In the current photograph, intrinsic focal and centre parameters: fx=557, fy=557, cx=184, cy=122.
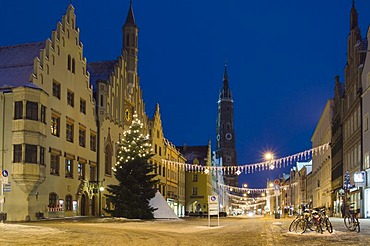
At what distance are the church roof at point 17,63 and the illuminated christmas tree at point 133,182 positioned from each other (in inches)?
383

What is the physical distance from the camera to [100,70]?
61.1 meters

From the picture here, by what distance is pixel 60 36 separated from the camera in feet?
156

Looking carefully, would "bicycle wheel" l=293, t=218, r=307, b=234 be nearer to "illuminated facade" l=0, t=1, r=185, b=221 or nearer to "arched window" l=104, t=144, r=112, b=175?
"illuminated facade" l=0, t=1, r=185, b=221

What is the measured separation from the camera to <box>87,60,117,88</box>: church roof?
2352 inches

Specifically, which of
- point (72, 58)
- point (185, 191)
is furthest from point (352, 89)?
point (185, 191)

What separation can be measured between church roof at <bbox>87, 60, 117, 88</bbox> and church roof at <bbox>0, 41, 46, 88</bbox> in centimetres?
1227

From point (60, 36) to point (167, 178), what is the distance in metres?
39.0

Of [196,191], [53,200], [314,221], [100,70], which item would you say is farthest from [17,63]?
[196,191]

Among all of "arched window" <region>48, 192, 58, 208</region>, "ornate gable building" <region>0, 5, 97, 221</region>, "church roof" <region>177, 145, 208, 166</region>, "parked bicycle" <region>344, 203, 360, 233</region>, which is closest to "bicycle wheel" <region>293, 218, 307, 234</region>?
"parked bicycle" <region>344, 203, 360, 233</region>

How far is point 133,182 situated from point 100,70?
790 inches

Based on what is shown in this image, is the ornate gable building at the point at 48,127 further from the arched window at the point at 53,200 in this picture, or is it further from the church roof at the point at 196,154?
the church roof at the point at 196,154

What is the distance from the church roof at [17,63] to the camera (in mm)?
42094

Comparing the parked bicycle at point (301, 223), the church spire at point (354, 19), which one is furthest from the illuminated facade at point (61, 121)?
the church spire at point (354, 19)

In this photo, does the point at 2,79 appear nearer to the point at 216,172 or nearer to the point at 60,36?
the point at 60,36
